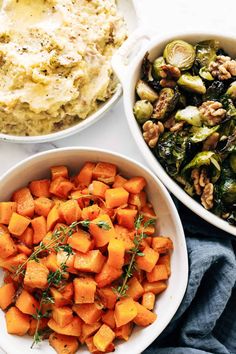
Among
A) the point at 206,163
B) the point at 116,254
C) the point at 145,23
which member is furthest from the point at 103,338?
the point at 145,23

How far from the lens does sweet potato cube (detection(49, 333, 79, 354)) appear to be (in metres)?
2.61

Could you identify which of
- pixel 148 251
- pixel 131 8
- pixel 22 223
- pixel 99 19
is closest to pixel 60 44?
pixel 99 19

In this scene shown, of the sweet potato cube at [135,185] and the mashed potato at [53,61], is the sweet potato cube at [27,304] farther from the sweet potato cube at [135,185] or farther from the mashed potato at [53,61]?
the mashed potato at [53,61]

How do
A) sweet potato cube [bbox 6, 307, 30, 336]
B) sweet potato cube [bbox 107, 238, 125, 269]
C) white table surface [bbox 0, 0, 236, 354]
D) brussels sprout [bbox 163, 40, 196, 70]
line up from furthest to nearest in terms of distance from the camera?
white table surface [bbox 0, 0, 236, 354], brussels sprout [bbox 163, 40, 196, 70], sweet potato cube [bbox 6, 307, 30, 336], sweet potato cube [bbox 107, 238, 125, 269]

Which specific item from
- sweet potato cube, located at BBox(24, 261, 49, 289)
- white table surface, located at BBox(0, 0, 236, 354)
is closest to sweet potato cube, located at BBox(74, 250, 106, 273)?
sweet potato cube, located at BBox(24, 261, 49, 289)

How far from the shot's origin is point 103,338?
8.48 feet

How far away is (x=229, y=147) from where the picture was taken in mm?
2680

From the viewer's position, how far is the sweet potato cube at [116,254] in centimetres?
252

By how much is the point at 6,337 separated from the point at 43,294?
10.4 inches

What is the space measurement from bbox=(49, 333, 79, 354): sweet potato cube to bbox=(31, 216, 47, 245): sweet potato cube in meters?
0.40

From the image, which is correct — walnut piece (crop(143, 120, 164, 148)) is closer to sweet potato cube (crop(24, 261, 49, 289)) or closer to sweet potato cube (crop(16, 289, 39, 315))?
sweet potato cube (crop(24, 261, 49, 289))

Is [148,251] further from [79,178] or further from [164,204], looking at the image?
[79,178]

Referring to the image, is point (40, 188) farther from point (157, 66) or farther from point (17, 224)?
point (157, 66)

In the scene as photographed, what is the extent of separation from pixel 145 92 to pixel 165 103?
0.10m
